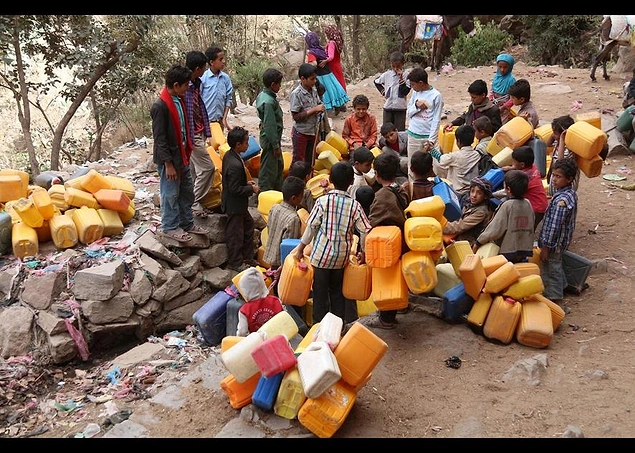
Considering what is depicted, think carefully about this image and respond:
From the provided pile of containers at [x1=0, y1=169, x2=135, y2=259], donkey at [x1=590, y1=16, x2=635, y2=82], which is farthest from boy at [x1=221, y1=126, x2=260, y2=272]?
donkey at [x1=590, y1=16, x2=635, y2=82]

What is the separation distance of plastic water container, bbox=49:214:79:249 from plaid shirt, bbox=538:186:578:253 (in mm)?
4428

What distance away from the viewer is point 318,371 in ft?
10.5

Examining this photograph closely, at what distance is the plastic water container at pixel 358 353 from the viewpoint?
130 inches

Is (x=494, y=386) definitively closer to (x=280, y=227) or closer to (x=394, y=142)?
(x=280, y=227)

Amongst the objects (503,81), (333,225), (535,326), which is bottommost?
(535,326)

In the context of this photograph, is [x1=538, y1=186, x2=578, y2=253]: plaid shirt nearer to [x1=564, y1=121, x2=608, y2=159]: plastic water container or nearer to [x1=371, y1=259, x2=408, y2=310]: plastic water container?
[x1=564, y1=121, x2=608, y2=159]: plastic water container

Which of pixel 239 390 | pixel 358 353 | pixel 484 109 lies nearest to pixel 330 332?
pixel 358 353

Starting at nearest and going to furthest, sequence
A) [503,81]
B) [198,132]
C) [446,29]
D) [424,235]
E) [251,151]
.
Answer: [424,235]
[198,132]
[251,151]
[503,81]
[446,29]

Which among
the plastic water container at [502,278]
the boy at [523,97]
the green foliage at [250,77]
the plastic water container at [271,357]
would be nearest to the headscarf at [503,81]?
the boy at [523,97]

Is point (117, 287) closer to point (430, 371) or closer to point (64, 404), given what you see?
point (64, 404)

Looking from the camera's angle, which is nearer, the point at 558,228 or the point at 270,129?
the point at 558,228

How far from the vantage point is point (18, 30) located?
866cm

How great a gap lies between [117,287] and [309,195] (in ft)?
7.25

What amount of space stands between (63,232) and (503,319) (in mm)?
4202
